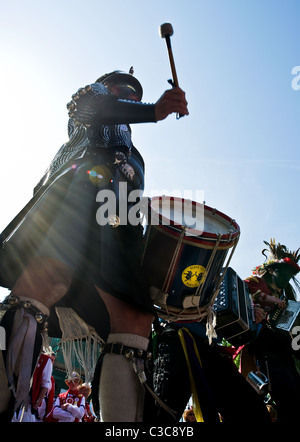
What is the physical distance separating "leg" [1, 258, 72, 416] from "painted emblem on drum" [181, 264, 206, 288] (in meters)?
0.71

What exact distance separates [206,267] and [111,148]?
0.89 meters

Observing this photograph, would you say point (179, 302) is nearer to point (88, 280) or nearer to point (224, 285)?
point (88, 280)

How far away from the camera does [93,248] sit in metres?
1.83

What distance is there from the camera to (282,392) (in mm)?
4125

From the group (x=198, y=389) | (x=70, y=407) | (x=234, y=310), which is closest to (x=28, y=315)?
(x=198, y=389)

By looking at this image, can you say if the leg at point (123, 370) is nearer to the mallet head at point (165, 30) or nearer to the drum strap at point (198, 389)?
the drum strap at point (198, 389)

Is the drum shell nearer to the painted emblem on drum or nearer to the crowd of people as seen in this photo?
the painted emblem on drum

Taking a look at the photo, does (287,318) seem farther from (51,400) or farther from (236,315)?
(51,400)

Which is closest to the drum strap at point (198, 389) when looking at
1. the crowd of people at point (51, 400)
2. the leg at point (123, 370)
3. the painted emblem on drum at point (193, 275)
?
the painted emblem on drum at point (193, 275)

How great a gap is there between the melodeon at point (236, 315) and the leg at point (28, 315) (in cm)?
210

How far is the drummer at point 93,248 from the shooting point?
1.52 meters

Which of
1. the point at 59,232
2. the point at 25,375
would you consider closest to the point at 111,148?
the point at 59,232

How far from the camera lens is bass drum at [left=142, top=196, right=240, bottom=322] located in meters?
2.16

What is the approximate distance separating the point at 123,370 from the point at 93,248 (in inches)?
22.8
